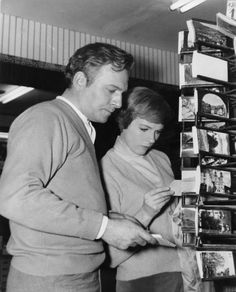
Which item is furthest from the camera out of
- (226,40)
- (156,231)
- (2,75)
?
(2,75)

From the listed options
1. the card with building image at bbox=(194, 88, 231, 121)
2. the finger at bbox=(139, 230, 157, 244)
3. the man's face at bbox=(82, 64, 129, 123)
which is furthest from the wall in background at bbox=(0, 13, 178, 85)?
the finger at bbox=(139, 230, 157, 244)

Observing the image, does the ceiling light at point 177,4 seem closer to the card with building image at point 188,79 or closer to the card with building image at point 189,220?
the card with building image at point 188,79

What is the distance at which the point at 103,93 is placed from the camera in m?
1.58

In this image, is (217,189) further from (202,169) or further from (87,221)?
(87,221)

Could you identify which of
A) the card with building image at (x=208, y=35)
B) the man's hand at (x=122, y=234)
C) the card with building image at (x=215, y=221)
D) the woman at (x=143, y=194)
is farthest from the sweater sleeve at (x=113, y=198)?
the card with building image at (x=208, y=35)

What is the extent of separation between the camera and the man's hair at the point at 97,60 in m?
1.58

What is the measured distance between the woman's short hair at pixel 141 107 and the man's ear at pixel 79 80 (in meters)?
0.42

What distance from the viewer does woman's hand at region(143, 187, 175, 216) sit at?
1.70 m

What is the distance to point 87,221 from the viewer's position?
1242mm

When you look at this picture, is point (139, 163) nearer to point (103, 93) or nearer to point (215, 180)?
point (103, 93)

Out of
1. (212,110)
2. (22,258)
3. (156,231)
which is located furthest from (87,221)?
(156,231)

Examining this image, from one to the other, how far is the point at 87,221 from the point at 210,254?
1.29 feet

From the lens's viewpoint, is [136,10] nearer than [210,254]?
No

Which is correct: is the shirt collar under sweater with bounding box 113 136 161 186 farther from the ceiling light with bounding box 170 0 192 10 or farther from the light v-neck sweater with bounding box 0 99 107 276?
the ceiling light with bounding box 170 0 192 10
